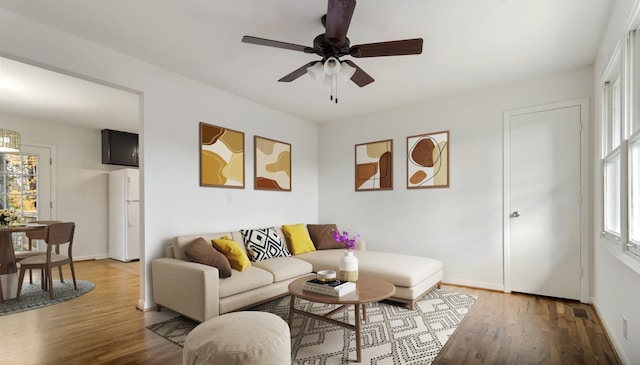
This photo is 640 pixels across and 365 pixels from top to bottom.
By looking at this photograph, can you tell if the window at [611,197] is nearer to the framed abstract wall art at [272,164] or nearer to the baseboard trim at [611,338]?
the baseboard trim at [611,338]

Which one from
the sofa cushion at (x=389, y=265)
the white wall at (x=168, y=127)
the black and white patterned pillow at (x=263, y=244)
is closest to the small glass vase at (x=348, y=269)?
the sofa cushion at (x=389, y=265)

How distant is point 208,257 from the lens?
2.92 meters

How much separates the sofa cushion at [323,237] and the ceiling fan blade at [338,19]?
2.98 m

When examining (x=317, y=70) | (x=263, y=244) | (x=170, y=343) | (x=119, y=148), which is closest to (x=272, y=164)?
(x=263, y=244)

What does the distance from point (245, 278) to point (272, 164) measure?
2.06 meters

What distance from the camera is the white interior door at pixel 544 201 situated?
338cm

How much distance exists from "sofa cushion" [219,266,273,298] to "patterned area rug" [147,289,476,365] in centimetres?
32

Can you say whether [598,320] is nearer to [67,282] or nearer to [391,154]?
[391,154]

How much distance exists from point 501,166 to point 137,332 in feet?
13.5

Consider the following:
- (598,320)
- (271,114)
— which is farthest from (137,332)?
(598,320)

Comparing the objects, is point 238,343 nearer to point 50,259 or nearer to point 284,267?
point 284,267

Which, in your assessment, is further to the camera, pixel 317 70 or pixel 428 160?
pixel 428 160

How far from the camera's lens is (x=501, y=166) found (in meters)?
3.79

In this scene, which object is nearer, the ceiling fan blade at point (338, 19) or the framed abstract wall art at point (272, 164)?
the ceiling fan blade at point (338, 19)
